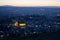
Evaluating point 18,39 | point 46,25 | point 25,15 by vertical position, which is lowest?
point 18,39

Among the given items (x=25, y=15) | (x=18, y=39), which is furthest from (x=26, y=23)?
(x=18, y=39)

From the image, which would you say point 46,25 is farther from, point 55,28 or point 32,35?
point 32,35

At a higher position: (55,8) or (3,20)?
(55,8)

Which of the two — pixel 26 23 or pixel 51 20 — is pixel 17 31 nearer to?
pixel 26 23

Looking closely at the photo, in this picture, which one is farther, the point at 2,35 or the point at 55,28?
the point at 55,28

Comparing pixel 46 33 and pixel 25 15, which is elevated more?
pixel 25 15

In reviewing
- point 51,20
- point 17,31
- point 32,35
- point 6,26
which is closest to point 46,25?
point 51,20

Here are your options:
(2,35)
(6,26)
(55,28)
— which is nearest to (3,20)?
(6,26)

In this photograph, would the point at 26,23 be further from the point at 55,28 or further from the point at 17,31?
the point at 55,28

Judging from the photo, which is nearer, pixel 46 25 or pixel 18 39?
pixel 18 39
